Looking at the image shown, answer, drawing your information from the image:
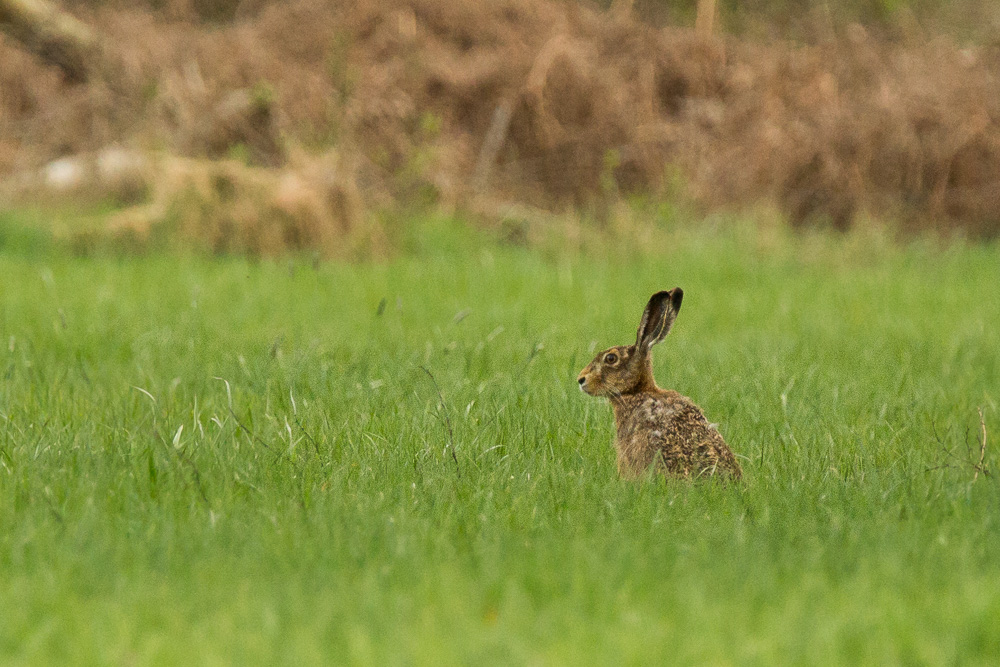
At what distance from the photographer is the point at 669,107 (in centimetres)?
1689

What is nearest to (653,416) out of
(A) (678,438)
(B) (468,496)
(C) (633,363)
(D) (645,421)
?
(D) (645,421)

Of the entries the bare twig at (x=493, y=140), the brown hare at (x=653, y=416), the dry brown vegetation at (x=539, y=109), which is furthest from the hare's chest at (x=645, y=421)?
the bare twig at (x=493, y=140)

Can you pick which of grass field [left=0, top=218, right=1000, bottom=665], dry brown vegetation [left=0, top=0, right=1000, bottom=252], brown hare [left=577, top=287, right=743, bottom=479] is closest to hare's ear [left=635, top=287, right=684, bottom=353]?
brown hare [left=577, top=287, right=743, bottom=479]

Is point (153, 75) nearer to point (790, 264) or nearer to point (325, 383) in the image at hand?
point (790, 264)

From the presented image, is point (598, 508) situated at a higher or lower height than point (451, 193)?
higher

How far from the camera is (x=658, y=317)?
444cm

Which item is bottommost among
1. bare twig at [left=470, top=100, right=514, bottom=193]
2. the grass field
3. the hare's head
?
bare twig at [left=470, top=100, right=514, bottom=193]

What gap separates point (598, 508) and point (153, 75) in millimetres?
13272

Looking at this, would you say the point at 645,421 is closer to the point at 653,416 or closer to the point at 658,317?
the point at 653,416

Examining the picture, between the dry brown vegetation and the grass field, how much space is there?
577cm

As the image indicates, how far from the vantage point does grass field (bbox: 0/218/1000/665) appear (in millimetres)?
2844

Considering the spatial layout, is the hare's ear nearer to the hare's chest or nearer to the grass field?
the hare's chest

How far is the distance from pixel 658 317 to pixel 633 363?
0.67ft

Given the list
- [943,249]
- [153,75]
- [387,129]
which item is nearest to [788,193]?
[943,249]
